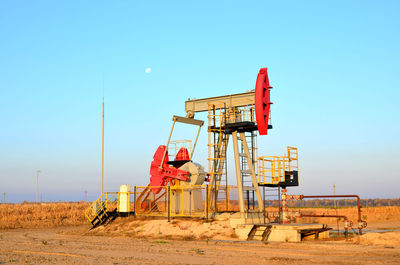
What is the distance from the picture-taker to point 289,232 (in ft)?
62.0

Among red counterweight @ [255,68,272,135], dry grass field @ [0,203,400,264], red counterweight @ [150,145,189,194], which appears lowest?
dry grass field @ [0,203,400,264]

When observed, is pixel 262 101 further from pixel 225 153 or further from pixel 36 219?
pixel 36 219

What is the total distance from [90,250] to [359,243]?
33.2 feet

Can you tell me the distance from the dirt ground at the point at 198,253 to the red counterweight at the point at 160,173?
15.1ft

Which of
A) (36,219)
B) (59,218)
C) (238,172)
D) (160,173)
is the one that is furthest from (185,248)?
(59,218)

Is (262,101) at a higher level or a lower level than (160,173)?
higher

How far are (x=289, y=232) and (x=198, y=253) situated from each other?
5.37m

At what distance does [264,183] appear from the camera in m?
21.5

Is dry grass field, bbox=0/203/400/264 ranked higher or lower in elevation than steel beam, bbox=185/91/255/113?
lower

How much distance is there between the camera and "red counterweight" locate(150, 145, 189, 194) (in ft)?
76.5

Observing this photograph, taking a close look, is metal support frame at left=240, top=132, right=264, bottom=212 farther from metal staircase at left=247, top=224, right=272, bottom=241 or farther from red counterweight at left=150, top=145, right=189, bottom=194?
red counterweight at left=150, top=145, right=189, bottom=194

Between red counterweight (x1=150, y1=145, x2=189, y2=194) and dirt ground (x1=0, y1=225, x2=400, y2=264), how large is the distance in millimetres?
4613

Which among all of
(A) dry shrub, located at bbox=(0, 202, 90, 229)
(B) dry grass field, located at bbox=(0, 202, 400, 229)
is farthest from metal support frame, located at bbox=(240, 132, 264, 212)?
(A) dry shrub, located at bbox=(0, 202, 90, 229)

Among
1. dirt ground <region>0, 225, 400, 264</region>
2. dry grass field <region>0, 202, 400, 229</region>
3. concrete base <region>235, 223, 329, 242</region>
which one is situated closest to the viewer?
dirt ground <region>0, 225, 400, 264</region>
